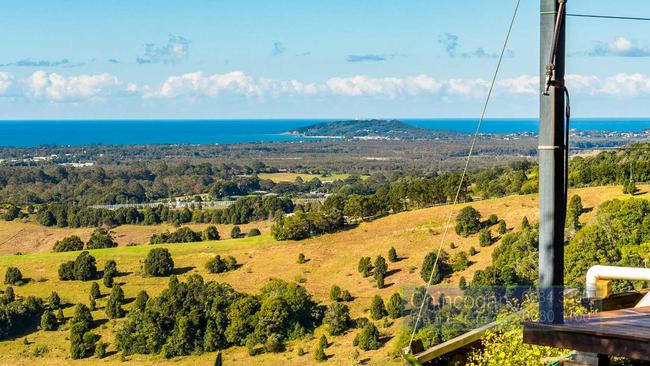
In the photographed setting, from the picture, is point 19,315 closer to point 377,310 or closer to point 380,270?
point 380,270

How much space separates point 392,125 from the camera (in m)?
186

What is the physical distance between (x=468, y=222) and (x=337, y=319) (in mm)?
9556

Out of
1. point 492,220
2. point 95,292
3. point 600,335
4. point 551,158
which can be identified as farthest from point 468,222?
point 600,335

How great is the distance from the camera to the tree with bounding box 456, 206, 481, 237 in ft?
116

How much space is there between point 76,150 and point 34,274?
99226mm

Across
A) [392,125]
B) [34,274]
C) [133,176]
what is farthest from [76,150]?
[34,274]

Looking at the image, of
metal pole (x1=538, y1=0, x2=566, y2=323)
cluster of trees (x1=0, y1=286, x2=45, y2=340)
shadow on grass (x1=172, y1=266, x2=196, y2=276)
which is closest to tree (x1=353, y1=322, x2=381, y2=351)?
cluster of trees (x1=0, y1=286, x2=45, y2=340)

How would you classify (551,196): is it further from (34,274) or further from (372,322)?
(34,274)

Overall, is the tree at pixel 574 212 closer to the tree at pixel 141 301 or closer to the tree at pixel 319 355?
the tree at pixel 319 355

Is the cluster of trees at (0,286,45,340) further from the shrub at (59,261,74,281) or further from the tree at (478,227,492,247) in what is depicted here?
the tree at (478,227,492,247)

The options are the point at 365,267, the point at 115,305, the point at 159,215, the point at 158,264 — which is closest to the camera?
the point at 115,305

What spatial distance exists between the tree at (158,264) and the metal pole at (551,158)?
35432mm

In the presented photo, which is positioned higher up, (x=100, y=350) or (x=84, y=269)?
(x=84, y=269)

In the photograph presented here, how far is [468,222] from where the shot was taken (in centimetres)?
3550
